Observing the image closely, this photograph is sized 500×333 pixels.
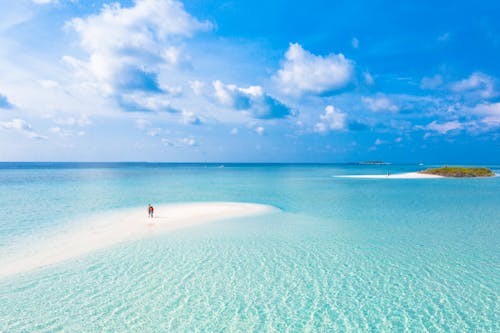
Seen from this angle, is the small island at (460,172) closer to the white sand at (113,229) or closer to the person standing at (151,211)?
the white sand at (113,229)

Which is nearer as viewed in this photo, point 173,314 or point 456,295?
point 173,314

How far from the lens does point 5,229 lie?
26.6 metres

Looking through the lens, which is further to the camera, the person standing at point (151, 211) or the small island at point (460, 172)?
the small island at point (460, 172)

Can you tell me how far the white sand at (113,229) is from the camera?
60.6 feet

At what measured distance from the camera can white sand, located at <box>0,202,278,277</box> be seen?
18458mm

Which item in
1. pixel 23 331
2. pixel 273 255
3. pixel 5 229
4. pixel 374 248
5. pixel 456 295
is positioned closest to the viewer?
pixel 23 331

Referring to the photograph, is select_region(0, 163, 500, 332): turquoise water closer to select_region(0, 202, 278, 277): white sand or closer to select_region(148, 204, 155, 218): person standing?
select_region(0, 202, 278, 277): white sand

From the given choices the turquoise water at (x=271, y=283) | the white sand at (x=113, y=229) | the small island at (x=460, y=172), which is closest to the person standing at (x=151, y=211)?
the white sand at (x=113, y=229)

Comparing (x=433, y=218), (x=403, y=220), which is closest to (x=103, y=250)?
(x=403, y=220)

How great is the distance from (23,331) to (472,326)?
1668 centimetres

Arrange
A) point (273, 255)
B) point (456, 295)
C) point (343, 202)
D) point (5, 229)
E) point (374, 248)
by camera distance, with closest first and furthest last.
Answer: point (456, 295)
point (273, 255)
point (374, 248)
point (5, 229)
point (343, 202)

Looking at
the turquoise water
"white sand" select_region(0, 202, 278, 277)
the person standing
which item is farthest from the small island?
the person standing

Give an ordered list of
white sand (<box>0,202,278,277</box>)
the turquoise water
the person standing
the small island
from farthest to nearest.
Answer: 1. the small island
2. the person standing
3. white sand (<box>0,202,278,277</box>)
4. the turquoise water

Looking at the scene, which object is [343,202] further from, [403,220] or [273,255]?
[273,255]
